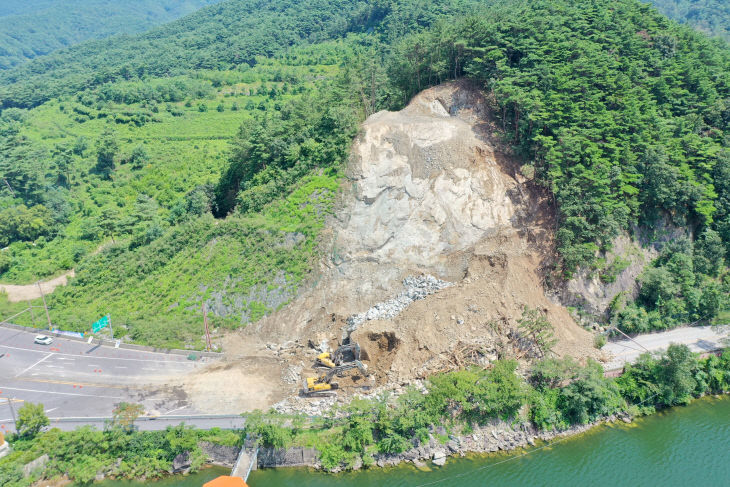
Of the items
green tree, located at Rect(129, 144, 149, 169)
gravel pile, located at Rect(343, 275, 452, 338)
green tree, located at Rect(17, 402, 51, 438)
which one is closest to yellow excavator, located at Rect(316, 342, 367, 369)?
gravel pile, located at Rect(343, 275, 452, 338)

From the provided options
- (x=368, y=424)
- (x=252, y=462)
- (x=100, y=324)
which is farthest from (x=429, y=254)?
(x=100, y=324)

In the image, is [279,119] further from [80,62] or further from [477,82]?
[80,62]

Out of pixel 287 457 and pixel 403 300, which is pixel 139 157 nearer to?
pixel 403 300

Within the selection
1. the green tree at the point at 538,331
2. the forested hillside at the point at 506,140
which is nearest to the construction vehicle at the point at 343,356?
the forested hillside at the point at 506,140

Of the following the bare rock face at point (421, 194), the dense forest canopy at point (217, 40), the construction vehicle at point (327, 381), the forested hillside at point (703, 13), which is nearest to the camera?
the construction vehicle at point (327, 381)

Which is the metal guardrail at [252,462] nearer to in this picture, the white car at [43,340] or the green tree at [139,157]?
the white car at [43,340]

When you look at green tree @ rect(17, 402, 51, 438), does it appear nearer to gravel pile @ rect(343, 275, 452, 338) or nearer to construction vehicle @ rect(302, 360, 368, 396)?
construction vehicle @ rect(302, 360, 368, 396)
